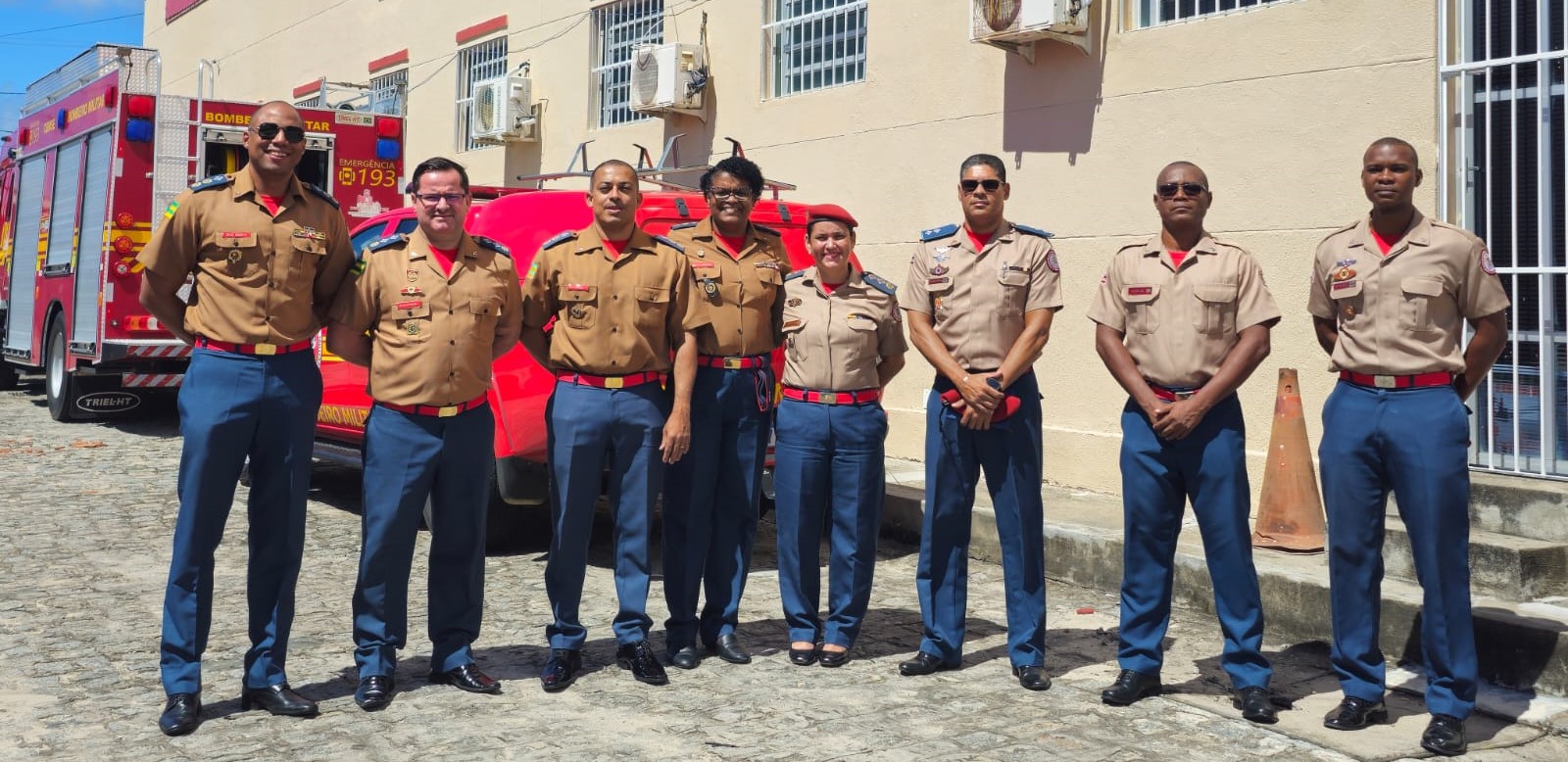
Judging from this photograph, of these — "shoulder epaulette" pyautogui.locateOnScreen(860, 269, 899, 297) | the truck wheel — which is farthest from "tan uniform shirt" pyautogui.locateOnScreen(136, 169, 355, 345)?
the truck wheel

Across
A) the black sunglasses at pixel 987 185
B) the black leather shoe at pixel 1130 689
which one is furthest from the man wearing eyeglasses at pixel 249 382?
the black leather shoe at pixel 1130 689

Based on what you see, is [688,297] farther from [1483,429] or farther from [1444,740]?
[1483,429]

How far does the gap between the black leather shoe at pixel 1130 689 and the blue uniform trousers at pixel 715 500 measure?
1495mm

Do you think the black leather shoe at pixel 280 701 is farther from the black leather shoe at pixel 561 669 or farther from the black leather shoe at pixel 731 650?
the black leather shoe at pixel 731 650

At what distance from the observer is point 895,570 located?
7.50m

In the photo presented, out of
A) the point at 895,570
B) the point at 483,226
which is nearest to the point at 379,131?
the point at 483,226

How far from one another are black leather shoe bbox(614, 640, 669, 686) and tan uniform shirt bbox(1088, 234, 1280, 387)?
6.79 ft

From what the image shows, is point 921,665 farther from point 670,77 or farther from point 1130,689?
point 670,77

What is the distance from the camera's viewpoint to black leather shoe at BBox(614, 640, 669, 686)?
203 inches

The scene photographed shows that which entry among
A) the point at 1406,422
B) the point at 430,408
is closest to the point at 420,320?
the point at 430,408

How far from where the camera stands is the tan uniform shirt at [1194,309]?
4.95 metres

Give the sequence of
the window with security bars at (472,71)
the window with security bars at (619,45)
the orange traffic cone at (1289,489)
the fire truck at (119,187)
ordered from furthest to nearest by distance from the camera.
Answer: the window with security bars at (472,71) < the window with security bars at (619,45) < the fire truck at (119,187) < the orange traffic cone at (1289,489)

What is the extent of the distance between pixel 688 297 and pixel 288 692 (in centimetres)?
200

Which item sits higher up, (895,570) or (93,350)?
(93,350)
